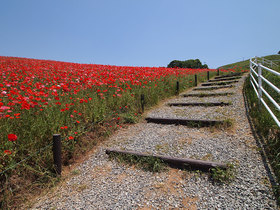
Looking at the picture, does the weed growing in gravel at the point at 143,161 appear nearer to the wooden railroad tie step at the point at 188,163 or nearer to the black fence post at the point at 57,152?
the wooden railroad tie step at the point at 188,163

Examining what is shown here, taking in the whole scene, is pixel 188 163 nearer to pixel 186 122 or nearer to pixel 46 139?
pixel 186 122

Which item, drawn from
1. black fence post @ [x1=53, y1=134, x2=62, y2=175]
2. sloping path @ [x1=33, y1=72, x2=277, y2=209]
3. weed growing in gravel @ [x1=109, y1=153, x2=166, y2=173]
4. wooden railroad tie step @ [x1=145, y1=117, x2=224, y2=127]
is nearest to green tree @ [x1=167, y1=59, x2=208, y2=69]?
wooden railroad tie step @ [x1=145, y1=117, x2=224, y2=127]

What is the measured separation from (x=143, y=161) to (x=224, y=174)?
53.0 inches

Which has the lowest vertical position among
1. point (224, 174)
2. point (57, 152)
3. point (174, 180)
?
point (174, 180)

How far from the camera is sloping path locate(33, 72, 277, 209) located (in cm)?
244

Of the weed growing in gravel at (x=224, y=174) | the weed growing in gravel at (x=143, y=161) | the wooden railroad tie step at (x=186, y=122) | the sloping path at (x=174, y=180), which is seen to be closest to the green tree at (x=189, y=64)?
the wooden railroad tie step at (x=186, y=122)

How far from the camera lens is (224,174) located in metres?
2.75

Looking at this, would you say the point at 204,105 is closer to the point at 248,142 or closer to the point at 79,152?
the point at 248,142

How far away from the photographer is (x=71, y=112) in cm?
426

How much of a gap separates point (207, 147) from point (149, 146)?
3.76ft

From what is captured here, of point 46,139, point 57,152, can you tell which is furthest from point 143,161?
point 46,139

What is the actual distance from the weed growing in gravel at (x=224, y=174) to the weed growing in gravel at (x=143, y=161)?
2.63ft

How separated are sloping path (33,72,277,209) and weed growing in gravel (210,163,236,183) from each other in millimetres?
69

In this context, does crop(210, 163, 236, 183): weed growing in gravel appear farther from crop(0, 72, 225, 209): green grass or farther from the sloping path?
crop(0, 72, 225, 209): green grass
